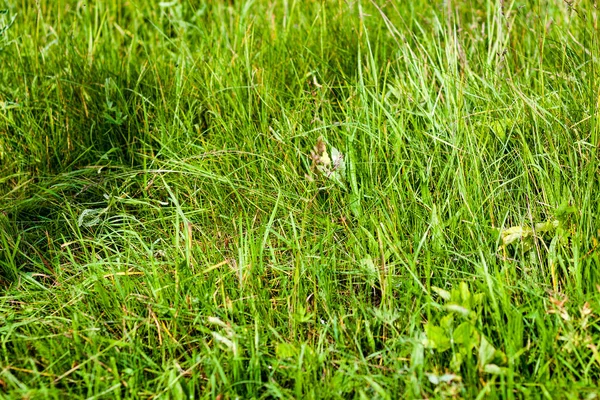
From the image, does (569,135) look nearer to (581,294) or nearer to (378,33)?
(581,294)

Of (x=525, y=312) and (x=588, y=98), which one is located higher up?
(x=588, y=98)

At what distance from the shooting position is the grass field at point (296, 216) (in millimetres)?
1876

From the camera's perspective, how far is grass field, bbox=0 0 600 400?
188 centimetres

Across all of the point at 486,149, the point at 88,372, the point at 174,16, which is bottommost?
the point at 88,372

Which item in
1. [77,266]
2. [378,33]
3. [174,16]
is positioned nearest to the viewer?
[77,266]

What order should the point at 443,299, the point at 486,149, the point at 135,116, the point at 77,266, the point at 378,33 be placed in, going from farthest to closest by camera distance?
the point at 378,33, the point at 135,116, the point at 486,149, the point at 77,266, the point at 443,299

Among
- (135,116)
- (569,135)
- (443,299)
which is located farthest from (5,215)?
(569,135)

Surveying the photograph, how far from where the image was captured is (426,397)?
1750mm

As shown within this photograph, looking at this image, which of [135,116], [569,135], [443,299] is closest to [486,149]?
[569,135]

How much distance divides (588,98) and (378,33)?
3.10 feet

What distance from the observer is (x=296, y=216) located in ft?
7.78

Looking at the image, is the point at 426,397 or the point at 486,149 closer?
the point at 426,397

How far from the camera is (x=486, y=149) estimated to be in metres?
2.42

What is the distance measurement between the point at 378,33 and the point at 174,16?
878 mm
